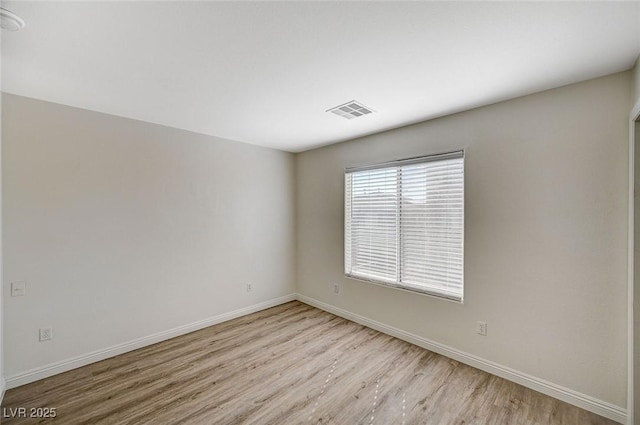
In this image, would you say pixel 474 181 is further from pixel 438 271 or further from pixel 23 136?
pixel 23 136

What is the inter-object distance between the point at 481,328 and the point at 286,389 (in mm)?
1947

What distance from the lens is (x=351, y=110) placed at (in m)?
2.73

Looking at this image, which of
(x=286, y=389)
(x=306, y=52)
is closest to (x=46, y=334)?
(x=286, y=389)

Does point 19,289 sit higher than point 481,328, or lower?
higher

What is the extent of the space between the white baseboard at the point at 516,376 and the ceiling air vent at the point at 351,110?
8.50ft

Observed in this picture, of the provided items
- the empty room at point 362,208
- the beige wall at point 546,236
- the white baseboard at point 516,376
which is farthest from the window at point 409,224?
the white baseboard at point 516,376

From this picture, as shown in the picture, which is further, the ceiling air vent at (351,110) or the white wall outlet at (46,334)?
the ceiling air vent at (351,110)

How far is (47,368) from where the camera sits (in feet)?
8.11

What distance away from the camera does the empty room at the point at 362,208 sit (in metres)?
1.64

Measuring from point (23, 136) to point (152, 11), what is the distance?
2.07 meters

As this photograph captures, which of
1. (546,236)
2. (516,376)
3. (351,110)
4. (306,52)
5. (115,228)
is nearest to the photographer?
(306,52)

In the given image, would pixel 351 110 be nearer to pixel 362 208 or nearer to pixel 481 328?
pixel 362 208

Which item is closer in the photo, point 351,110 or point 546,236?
point 546,236

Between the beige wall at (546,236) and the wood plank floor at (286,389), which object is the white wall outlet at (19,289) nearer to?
the wood plank floor at (286,389)
